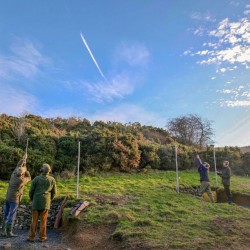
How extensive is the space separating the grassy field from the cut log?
0.70 feet

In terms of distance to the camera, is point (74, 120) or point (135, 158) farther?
point (74, 120)

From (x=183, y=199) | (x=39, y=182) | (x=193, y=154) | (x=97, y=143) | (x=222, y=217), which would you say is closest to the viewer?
(x=39, y=182)

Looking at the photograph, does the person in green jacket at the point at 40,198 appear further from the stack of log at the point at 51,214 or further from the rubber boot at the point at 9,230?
the stack of log at the point at 51,214

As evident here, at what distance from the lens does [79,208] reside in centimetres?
1128

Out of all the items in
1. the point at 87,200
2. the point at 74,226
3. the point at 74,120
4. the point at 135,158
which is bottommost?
the point at 74,226

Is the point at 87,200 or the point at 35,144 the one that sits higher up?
the point at 35,144

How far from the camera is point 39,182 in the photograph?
9.15m

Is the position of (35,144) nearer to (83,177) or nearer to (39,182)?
(83,177)

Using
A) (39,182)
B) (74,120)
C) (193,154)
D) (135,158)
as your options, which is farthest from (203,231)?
(74,120)

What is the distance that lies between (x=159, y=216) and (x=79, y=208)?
292 centimetres

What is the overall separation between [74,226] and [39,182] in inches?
89.2

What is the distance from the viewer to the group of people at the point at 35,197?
9039 mm

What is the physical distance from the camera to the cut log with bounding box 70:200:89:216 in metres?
11.0

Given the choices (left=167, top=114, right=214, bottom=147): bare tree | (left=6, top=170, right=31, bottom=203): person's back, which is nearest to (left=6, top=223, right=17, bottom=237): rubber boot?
(left=6, top=170, right=31, bottom=203): person's back
